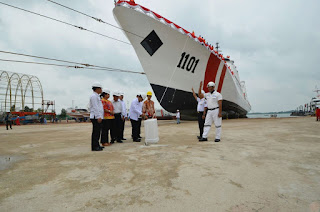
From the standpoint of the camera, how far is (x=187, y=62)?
35.2ft

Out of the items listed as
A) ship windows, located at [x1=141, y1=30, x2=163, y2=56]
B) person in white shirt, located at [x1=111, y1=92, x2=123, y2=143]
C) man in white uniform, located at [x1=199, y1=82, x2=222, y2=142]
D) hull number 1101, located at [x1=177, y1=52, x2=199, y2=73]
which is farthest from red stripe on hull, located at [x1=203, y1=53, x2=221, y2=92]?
person in white shirt, located at [x1=111, y1=92, x2=123, y2=143]

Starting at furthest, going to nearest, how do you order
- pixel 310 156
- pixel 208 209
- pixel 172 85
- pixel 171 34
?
pixel 172 85
pixel 171 34
pixel 310 156
pixel 208 209

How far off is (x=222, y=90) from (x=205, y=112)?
1012 centimetres

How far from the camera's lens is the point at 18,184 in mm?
1881

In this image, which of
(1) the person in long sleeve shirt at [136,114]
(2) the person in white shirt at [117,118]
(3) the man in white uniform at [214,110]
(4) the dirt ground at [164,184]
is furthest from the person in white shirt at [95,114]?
(3) the man in white uniform at [214,110]

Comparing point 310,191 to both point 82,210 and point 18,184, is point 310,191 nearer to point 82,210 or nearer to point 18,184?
point 82,210

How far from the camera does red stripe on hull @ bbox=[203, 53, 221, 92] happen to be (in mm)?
11980

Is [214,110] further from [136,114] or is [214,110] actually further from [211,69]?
[211,69]

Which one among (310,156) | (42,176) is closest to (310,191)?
(310,156)

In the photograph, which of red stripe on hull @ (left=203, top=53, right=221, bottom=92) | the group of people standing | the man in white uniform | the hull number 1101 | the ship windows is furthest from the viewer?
red stripe on hull @ (left=203, top=53, right=221, bottom=92)

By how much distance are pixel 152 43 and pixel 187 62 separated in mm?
2536

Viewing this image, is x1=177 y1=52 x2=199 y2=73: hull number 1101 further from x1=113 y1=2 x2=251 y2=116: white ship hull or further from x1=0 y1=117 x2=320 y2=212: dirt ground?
x1=0 y1=117 x2=320 y2=212: dirt ground

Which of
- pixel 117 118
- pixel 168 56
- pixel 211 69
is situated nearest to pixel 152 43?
pixel 168 56

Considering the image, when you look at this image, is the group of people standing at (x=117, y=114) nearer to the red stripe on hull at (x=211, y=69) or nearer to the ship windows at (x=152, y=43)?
the ship windows at (x=152, y=43)
